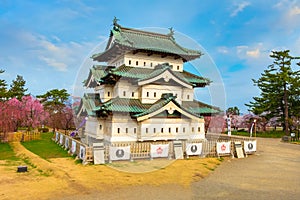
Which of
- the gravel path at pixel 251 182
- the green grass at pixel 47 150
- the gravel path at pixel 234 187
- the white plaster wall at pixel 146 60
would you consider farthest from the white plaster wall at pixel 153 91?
the gravel path at pixel 234 187

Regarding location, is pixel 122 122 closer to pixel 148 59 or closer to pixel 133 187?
pixel 148 59

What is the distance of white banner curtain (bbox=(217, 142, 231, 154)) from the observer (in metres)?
19.5

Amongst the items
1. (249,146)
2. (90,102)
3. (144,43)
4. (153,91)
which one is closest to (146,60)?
(144,43)

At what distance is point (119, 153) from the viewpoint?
16516mm

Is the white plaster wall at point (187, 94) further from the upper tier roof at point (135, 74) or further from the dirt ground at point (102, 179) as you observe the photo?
the dirt ground at point (102, 179)

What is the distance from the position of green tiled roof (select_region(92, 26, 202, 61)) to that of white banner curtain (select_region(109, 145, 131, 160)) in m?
11.1

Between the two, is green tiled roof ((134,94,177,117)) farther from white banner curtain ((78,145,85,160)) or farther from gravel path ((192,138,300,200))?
gravel path ((192,138,300,200))

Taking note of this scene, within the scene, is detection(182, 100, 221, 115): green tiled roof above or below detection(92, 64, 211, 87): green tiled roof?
below

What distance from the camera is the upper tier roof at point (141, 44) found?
23.9m

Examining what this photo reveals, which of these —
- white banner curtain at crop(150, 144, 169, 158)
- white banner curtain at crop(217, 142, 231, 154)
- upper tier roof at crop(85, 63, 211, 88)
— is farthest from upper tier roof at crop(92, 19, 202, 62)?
white banner curtain at crop(217, 142, 231, 154)

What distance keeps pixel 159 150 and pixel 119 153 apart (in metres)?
3.13

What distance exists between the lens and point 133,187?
37.2 ft

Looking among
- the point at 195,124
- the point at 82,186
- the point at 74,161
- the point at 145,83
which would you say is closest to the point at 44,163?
the point at 74,161

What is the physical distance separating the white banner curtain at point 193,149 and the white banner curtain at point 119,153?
16.4ft
